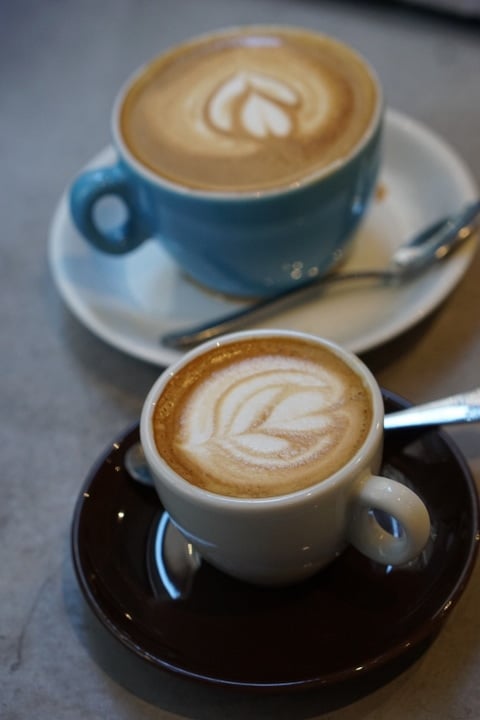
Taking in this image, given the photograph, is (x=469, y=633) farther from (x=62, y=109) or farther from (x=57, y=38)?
(x=57, y=38)

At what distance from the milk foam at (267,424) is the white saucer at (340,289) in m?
0.18

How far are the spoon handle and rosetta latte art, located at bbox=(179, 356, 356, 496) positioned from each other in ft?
0.26

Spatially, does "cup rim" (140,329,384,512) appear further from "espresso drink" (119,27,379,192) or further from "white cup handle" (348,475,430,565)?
"espresso drink" (119,27,379,192)

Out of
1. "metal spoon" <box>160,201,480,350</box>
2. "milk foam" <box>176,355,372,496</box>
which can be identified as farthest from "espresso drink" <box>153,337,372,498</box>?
"metal spoon" <box>160,201,480,350</box>

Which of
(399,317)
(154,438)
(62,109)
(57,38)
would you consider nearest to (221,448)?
(154,438)

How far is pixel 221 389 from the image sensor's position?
23.5 inches

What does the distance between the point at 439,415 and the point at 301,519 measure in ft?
0.59

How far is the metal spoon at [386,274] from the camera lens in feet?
2.74

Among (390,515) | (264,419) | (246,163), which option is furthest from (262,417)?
(246,163)

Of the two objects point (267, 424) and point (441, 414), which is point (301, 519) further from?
point (441, 414)

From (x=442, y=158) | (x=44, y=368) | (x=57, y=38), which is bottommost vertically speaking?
(x=44, y=368)

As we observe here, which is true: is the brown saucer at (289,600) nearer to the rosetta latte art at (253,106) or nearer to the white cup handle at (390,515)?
the white cup handle at (390,515)

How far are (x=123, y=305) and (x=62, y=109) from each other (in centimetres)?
53

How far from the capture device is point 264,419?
0.57m
